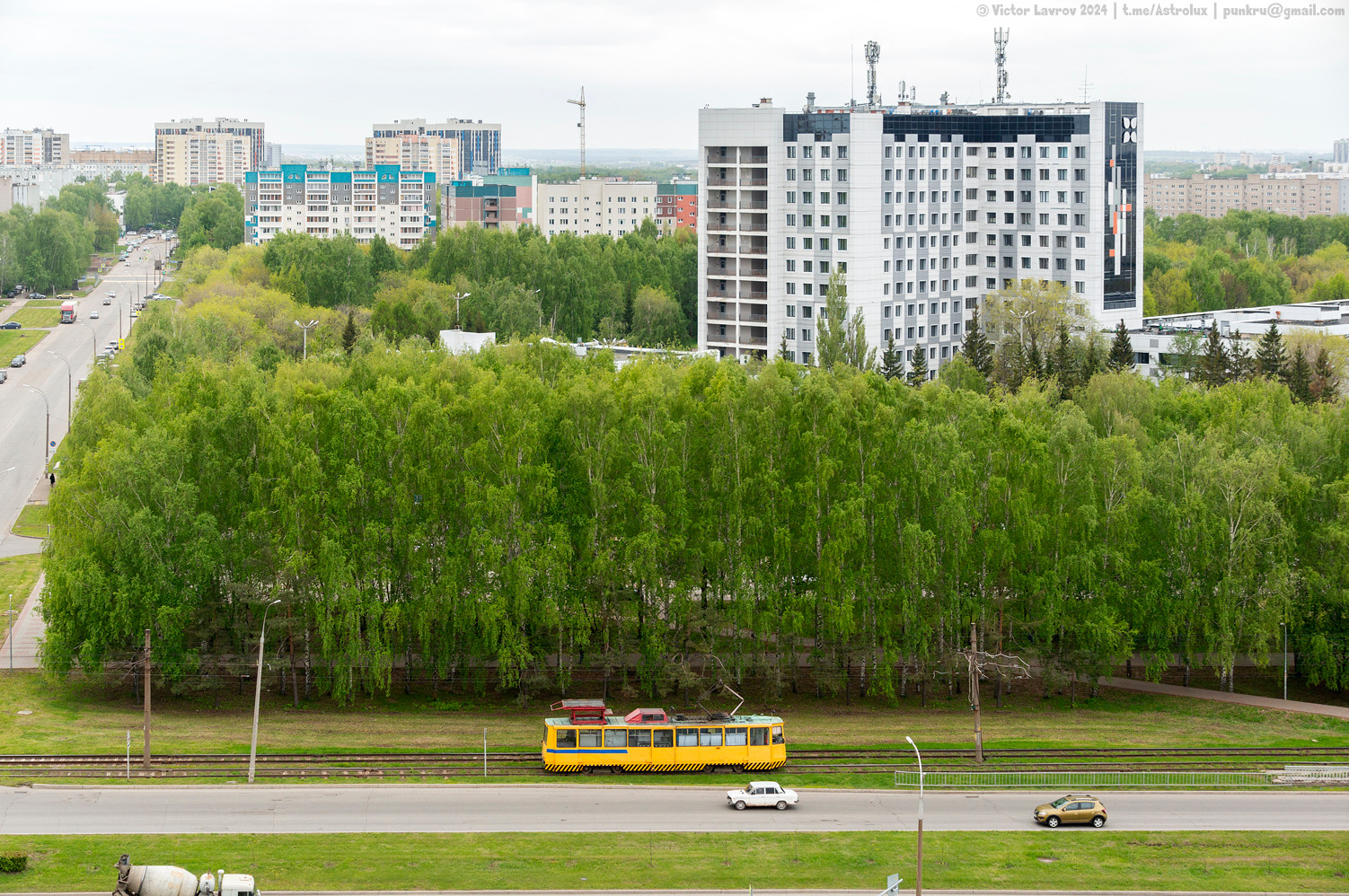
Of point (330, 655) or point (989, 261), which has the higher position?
point (989, 261)

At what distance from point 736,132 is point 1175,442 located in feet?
176

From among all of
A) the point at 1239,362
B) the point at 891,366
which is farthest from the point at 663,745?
the point at 1239,362

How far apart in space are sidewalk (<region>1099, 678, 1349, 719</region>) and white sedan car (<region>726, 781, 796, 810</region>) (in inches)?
766

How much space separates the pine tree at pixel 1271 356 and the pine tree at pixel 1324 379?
6.73 ft

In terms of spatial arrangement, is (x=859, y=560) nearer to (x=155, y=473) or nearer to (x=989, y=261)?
(x=155, y=473)

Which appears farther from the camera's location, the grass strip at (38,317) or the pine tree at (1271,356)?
the grass strip at (38,317)

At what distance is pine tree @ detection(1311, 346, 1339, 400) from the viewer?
82.7 metres

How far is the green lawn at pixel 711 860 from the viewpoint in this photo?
113 ft

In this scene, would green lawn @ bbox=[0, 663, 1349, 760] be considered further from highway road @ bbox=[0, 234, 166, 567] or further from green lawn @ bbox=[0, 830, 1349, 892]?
highway road @ bbox=[0, 234, 166, 567]

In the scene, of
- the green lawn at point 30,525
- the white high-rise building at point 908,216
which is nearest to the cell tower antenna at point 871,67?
the white high-rise building at point 908,216

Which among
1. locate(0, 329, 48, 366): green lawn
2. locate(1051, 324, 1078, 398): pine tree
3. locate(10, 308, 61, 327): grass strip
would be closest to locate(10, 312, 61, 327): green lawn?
locate(10, 308, 61, 327): grass strip

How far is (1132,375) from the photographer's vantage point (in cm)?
7156

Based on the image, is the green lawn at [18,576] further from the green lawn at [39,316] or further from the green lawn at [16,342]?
the green lawn at [39,316]

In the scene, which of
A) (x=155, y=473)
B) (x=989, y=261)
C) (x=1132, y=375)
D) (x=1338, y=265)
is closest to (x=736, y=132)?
(x=989, y=261)
